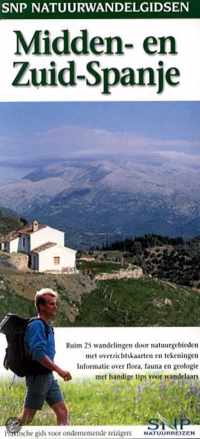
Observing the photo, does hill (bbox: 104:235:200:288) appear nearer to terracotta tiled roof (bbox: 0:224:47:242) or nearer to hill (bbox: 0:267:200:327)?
hill (bbox: 0:267:200:327)

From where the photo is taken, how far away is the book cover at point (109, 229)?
8445 millimetres

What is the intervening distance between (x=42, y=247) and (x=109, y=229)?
55 cm

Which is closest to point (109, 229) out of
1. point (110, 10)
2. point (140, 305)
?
point (140, 305)

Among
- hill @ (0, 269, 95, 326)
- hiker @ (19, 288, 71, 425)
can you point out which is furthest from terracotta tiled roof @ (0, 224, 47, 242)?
hiker @ (19, 288, 71, 425)

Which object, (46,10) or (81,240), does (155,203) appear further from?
(46,10)

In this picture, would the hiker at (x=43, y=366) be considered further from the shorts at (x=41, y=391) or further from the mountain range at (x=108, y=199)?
the mountain range at (x=108, y=199)

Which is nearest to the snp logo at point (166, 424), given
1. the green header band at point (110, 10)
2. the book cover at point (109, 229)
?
the book cover at point (109, 229)

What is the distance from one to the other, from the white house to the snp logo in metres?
1.33

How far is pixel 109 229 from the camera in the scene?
8594 millimetres

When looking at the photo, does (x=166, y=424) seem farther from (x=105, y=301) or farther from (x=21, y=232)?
(x=21, y=232)

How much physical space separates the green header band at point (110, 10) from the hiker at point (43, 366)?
6.93ft

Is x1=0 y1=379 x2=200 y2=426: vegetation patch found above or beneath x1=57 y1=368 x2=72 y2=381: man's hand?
beneath

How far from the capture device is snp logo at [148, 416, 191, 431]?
8.50 meters

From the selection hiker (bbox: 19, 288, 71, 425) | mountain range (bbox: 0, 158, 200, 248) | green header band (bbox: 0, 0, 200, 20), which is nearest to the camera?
hiker (bbox: 19, 288, 71, 425)
